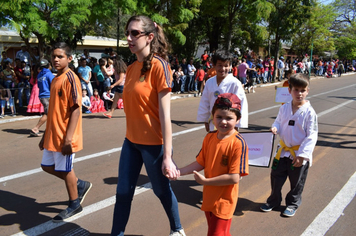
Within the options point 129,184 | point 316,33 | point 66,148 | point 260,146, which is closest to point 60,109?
point 66,148

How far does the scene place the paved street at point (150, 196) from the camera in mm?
3598

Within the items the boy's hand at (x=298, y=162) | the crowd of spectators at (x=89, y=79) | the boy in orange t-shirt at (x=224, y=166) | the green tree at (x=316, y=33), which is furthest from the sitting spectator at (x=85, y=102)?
the green tree at (x=316, y=33)

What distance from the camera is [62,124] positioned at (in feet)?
11.8

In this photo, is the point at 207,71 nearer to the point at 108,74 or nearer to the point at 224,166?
the point at 108,74

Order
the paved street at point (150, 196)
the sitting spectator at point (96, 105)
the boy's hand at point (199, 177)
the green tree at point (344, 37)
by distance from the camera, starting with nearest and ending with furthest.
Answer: the boy's hand at point (199, 177) → the paved street at point (150, 196) → the sitting spectator at point (96, 105) → the green tree at point (344, 37)

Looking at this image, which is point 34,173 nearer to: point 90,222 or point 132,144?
point 90,222

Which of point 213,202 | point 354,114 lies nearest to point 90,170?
point 213,202

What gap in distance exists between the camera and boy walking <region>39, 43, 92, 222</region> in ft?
11.7

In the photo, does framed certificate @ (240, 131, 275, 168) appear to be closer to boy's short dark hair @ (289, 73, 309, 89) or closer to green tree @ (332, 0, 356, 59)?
boy's short dark hair @ (289, 73, 309, 89)

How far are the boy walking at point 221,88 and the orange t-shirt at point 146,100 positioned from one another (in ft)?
4.62

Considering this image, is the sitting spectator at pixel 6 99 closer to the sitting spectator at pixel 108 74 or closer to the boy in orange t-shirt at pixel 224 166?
the sitting spectator at pixel 108 74

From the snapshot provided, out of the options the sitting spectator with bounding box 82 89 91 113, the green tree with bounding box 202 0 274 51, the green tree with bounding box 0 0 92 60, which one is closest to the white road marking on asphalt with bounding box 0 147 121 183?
the sitting spectator with bounding box 82 89 91 113

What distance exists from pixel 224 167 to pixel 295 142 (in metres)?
1.51

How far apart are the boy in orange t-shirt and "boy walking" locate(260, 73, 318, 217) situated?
1228 mm
